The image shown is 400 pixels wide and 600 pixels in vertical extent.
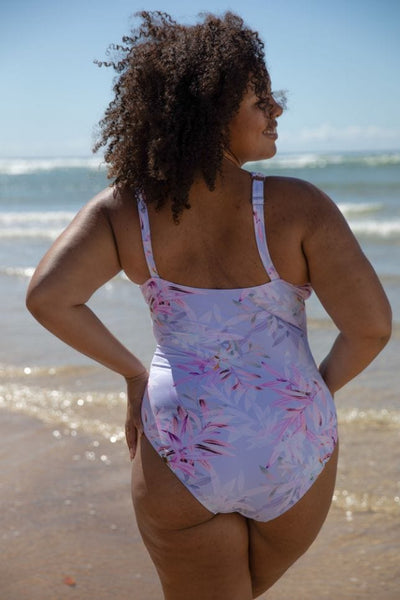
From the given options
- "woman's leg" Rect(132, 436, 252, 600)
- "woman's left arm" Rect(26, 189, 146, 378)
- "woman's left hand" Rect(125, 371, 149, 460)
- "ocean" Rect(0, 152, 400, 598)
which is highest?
"woman's left arm" Rect(26, 189, 146, 378)

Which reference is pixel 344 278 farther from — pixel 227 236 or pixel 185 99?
pixel 185 99

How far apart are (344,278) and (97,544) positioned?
2.04 m

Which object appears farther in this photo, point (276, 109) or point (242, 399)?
point (276, 109)

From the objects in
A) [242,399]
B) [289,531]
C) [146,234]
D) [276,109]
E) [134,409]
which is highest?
[276,109]

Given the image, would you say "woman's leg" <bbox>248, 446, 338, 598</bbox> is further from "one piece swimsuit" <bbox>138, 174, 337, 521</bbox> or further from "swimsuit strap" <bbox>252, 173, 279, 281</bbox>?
"swimsuit strap" <bbox>252, 173, 279, 281</bbox>

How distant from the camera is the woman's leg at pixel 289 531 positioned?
5.70ft

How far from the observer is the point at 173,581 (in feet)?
5.85

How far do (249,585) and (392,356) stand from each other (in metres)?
4.24

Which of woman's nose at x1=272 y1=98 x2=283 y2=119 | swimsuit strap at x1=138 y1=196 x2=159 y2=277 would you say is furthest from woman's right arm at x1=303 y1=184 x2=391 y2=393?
swimsuit strap at x1=138 y1=196 x2=159 y2=277

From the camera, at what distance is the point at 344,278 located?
1702 mm

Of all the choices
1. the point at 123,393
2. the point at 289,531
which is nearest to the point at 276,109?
the point at 289,531

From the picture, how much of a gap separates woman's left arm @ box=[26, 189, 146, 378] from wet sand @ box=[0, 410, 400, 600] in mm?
1488

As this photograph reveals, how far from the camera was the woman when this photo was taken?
1.67 m

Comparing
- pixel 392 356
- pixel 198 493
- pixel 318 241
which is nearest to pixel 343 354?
pixel 318 241
